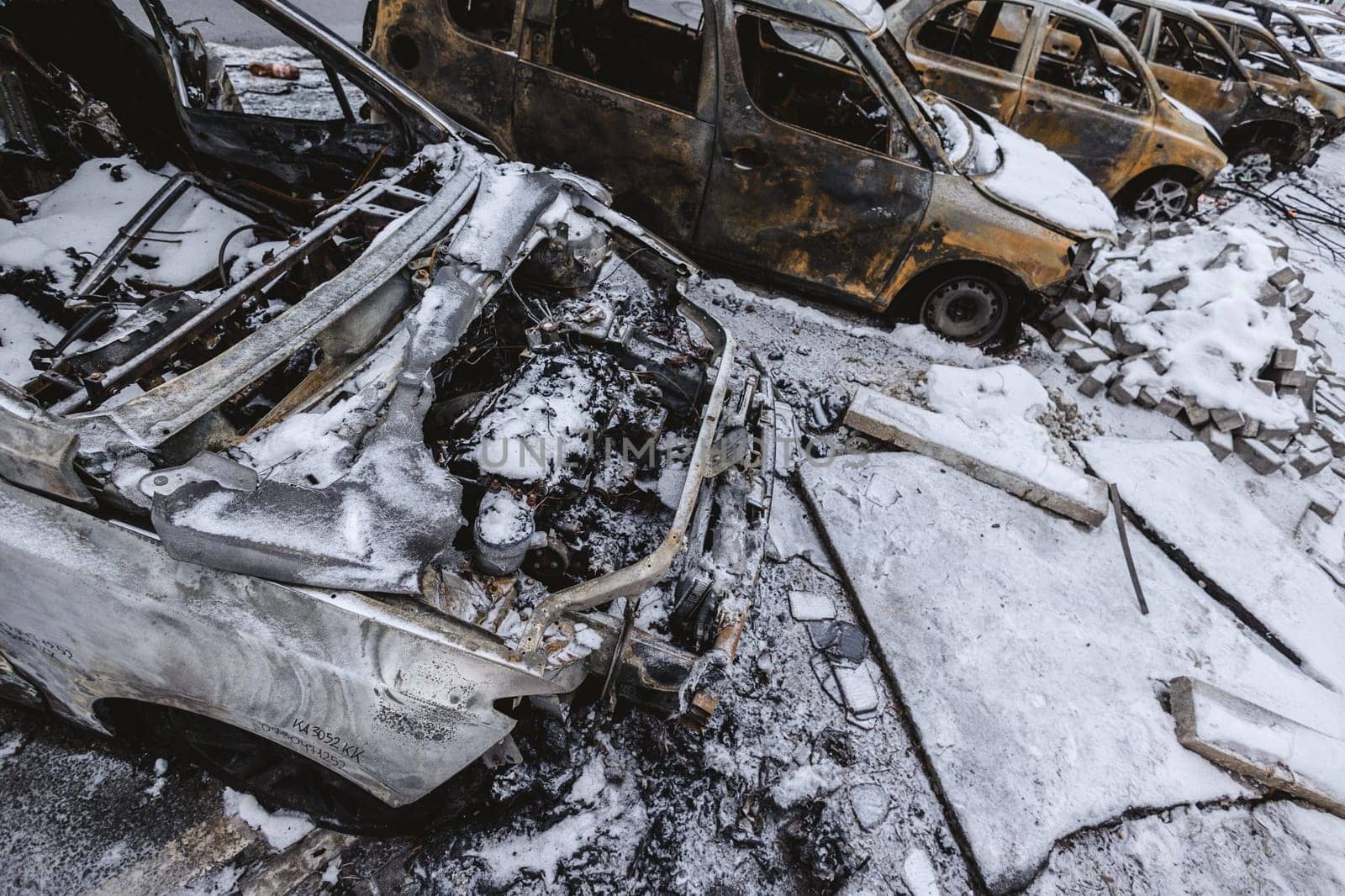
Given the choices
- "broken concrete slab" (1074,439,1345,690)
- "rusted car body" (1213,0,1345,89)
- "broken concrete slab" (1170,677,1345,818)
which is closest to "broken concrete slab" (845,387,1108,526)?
"broken concrete slab" (1074,439,1345,690)

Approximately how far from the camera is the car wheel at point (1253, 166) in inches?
285

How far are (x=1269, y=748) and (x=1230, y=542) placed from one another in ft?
4.38

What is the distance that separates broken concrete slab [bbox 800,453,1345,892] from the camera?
2.49 metres

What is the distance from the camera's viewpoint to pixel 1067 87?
5.56 m

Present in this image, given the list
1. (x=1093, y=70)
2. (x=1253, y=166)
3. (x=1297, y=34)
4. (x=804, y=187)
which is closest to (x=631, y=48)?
(x=804, y=187)

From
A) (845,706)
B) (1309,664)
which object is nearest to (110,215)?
(845,706)

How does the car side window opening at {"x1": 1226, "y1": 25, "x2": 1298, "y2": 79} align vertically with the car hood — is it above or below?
above

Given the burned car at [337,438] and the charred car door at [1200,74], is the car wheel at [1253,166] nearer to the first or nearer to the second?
the charred car door at [1200,74]

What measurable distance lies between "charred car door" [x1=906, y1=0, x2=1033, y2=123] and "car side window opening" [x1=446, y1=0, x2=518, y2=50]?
3.50m

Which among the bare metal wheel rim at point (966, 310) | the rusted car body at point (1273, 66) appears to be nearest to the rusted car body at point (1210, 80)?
the rusted car body at point (1273, 66)

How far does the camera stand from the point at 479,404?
2.09m

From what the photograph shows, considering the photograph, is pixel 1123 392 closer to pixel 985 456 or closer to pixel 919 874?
pixel 985 456

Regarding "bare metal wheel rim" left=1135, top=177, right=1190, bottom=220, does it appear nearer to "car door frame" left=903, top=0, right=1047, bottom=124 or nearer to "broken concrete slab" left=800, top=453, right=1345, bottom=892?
"car door frame" left=903, top=0, right=1047, bottom=124

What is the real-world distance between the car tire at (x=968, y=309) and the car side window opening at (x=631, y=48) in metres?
1.98
